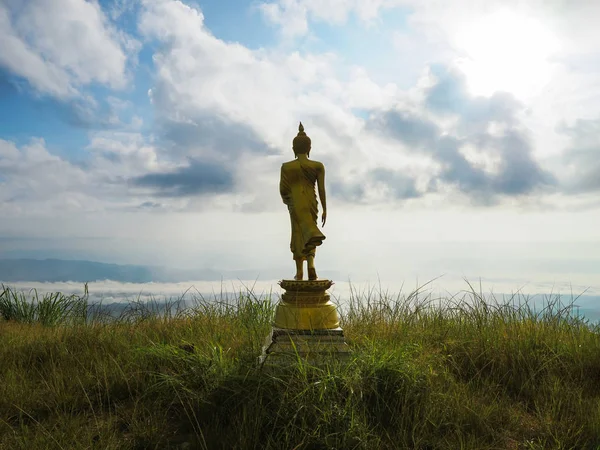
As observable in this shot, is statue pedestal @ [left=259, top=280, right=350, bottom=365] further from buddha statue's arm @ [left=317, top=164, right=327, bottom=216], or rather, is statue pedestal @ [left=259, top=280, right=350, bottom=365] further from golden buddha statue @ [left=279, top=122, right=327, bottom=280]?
buddha statue's arm @ [left=317, top=164, right=327, bottom=216]

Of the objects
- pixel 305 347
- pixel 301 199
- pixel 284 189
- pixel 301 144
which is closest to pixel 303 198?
pixel 301 199

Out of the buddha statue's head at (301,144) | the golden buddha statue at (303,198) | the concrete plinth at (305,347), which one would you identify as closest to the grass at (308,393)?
the concrete plinth at (305,347)

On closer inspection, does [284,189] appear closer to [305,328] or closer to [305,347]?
[305,328]

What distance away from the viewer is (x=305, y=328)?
13.9ft

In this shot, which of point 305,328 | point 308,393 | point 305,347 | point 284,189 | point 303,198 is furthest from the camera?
point 284,189

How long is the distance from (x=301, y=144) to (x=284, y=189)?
17.8 inches

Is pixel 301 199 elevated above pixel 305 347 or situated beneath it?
elevated above

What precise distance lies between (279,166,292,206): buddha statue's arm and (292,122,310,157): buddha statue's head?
0.25 m

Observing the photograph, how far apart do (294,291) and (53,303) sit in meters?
6.72

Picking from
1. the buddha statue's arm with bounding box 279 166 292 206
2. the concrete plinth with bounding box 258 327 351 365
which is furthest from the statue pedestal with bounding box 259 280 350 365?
the buddha statue's arm with bounding box 279 166 292 206

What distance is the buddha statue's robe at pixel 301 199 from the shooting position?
4.45 metres

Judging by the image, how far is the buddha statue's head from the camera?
4.54m

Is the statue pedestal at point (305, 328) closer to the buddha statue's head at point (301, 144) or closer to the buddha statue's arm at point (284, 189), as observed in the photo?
the buddha statue's arm at point (284, 189)

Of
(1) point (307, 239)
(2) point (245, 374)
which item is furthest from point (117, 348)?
(1) point (307, 239)
